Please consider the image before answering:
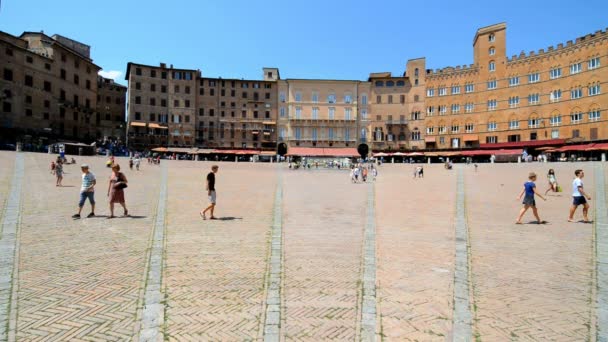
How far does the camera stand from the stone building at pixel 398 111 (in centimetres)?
6831

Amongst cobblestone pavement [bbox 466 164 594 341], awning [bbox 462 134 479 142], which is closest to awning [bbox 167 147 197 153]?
awning [bbox 462 134 479 142]

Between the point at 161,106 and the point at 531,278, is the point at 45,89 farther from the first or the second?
the point at 531,278

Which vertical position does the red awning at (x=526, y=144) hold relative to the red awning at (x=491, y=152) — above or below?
above

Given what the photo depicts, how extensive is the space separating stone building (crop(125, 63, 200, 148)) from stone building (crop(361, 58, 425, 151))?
31057 mm

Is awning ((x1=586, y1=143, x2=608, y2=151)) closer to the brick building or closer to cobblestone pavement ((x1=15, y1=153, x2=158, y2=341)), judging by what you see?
the brick building

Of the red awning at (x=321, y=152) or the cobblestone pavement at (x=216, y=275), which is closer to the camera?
the cobblestone pavement at (x=216, y=275)

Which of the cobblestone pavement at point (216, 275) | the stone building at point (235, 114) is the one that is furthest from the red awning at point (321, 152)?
the cobblestone pavement at point (216, 275)

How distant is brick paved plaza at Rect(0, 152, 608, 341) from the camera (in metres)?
4.51

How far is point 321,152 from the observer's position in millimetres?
68438

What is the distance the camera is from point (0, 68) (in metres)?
48.9

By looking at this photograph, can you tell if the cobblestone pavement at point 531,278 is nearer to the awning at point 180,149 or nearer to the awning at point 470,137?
the awning at point 470,137

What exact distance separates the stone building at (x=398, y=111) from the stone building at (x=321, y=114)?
1887 mm

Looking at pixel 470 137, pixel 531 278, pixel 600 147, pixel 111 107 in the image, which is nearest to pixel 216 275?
pixel 531 278

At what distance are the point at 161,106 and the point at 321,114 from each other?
27758mm
